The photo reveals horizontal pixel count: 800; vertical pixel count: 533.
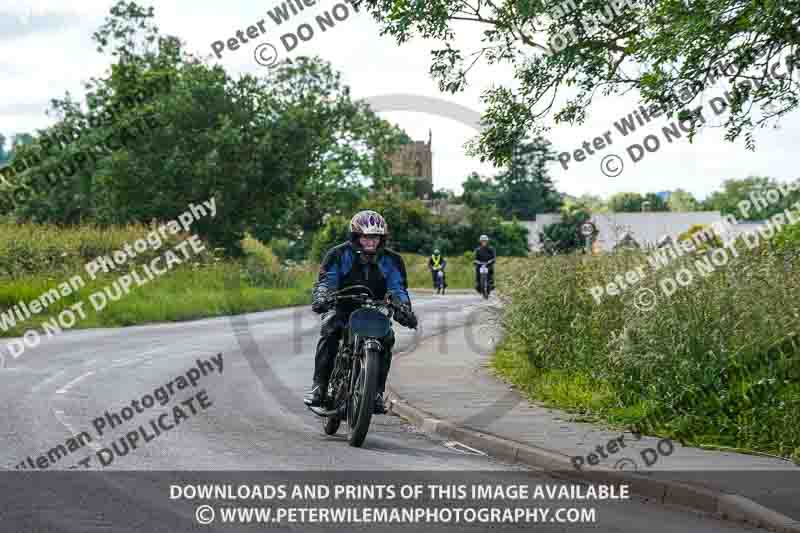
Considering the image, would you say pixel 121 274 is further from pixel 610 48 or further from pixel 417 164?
pixel 417 164

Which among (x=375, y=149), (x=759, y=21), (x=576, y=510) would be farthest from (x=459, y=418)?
(x=375, y=149)

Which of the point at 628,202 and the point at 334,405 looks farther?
the point at 628,202

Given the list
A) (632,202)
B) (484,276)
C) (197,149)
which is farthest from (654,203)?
(484,276)

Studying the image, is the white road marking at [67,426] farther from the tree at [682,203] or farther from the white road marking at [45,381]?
the tree at [682,203]

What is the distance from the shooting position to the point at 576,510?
7.71 m

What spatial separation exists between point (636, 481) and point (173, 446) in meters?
4.05

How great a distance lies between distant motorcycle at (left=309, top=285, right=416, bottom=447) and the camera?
10055mm

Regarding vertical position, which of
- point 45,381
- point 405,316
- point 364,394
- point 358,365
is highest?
point 405,316

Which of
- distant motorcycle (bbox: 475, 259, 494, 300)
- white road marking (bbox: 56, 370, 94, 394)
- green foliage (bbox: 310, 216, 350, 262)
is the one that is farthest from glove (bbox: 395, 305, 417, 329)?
green foliage (bbox: 310, 216, 350, 262)

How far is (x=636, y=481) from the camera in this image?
27.7ft

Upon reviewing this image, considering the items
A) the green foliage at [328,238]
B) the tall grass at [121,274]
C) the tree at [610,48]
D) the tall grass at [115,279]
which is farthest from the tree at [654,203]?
the tree at [610,48]

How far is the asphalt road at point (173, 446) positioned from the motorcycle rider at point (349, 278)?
29.2 inches

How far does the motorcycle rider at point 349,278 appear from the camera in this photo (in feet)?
34.9

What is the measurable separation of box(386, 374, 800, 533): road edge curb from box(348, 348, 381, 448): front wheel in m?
1.06
